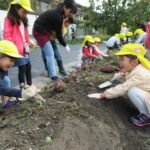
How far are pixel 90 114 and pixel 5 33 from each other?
172cm

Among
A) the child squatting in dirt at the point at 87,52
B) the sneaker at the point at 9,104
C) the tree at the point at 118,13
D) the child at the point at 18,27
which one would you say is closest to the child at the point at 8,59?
the sneaker at the point at 9,104

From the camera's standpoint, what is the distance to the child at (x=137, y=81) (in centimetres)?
256

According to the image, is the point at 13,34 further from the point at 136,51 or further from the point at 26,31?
the point at 136,51

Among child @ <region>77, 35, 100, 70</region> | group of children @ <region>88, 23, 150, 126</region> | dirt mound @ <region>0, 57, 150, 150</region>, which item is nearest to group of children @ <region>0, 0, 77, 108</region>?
dirt mound @ <region>0, 57, 150, 150</region>

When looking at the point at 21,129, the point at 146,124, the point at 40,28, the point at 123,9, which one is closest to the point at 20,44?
the point at 40,28

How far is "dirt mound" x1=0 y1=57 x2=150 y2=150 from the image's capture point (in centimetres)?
201

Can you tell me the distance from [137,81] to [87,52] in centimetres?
359

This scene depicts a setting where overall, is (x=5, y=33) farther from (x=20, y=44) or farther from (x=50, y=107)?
(x=50, y=107)

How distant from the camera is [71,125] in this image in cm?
225

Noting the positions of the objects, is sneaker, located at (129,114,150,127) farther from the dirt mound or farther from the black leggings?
the black leggings

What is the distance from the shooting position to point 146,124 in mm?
2684

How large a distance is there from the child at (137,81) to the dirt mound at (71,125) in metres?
0.23

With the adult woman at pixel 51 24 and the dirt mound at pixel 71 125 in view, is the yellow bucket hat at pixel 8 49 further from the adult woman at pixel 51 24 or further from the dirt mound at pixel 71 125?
the adult woman at pixel 51 24

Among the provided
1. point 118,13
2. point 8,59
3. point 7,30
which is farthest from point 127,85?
point 118,13
